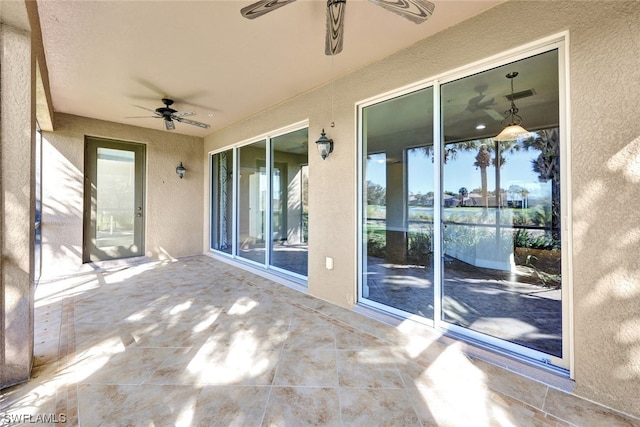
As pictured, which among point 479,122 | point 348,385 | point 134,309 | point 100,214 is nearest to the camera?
point 348,385

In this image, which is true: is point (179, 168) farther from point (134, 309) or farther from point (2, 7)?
point (2, 7)

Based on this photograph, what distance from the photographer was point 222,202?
20.0ft

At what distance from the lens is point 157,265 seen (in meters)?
5.36

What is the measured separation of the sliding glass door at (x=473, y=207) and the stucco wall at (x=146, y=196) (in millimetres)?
4511

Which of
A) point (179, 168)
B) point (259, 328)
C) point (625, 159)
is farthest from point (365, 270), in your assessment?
point (179, 168)

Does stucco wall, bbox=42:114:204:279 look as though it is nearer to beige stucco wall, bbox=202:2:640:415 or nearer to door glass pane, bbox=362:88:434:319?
door glass pane, bbox=362:88:434:319

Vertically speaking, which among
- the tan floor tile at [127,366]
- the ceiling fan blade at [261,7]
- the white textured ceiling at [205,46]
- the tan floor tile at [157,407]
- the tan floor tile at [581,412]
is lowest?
the tan floor tile at [581,412]

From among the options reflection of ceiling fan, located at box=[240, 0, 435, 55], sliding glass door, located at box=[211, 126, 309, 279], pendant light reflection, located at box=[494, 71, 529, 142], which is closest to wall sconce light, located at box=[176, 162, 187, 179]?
sliding glass door, located at box=[211, 126, 309, 279]

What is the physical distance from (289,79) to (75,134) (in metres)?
4.25

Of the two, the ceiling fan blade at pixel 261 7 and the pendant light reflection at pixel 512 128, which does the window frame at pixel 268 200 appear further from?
the pendant light reflection at pixel 512 128

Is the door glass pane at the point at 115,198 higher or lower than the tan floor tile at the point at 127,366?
higher

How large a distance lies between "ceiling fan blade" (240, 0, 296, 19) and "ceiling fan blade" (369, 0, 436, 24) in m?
0.57

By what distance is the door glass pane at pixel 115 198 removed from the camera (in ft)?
17.2

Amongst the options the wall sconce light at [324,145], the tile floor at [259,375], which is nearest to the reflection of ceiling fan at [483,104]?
the wall sconce light at [324,145]
